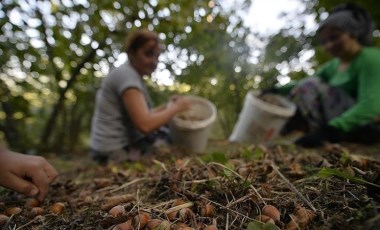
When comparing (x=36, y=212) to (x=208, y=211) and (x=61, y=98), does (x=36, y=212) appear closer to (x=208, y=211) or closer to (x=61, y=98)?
(x=208, y=211)

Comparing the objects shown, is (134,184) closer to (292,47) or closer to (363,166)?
(363,166)

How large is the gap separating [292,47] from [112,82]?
8.86ft

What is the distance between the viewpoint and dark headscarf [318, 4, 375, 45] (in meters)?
2.88

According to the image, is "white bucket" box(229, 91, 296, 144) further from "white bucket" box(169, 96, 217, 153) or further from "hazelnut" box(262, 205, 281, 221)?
"hazelnut" box(262, 205, 281, 221)

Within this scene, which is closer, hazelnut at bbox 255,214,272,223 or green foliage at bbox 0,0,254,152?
hazelnut at bbox 255,214,272,223

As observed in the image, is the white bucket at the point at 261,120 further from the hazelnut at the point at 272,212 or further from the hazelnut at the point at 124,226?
the hazelnut at the point at 124,226

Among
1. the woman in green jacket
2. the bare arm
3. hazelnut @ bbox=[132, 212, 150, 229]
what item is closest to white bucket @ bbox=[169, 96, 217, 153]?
the bare arm

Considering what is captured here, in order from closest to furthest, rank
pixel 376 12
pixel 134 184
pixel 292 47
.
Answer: pixel 134 184, pixel 376 12, pixel 292 47

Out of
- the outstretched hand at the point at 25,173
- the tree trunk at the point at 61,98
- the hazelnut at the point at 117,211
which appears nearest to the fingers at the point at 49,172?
the outstretched hand at the point at 25,173

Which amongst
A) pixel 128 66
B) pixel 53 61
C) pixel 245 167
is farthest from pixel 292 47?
pixel 245 167

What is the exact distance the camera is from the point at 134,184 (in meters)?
1.24

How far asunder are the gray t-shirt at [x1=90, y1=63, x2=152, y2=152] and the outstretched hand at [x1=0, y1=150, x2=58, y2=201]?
160 cm

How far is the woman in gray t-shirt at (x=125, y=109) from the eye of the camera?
259cm

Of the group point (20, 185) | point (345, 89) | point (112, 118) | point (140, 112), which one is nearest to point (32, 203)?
point (20, 185)
